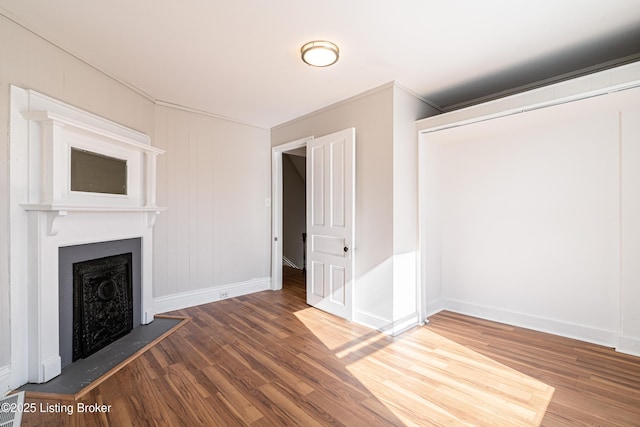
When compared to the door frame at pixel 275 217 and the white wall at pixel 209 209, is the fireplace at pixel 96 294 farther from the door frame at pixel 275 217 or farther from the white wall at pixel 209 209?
the door frame at pixel 275 217

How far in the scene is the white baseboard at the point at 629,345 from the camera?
8.46ft

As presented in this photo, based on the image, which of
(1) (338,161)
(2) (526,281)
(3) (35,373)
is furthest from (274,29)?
(2) (526,281)

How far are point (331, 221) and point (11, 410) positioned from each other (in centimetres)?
303

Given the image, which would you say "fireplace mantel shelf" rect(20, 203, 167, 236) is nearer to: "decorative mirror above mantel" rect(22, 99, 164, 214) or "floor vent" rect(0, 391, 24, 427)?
"decorative mirror above mantel" rect(22, 99, 164, 214)

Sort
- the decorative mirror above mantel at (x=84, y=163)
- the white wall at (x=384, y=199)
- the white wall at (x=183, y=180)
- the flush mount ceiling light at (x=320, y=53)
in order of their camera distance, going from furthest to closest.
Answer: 1. the white wall at (x=384, y=199)
2. the flush mount ceiling light at (x=320, y=53)
3. the decorative mirror above mantel at (x=84, y=163)
4. the white wall at (x=183, y=180)

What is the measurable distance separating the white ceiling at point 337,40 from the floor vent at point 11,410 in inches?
105

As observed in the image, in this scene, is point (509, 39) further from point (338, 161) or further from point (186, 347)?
point (186, 347)

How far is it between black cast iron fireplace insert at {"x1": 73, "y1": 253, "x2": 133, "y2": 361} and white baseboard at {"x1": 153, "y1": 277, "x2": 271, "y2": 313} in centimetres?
60

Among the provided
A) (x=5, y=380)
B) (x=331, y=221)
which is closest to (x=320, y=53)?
(x=331, y=221)

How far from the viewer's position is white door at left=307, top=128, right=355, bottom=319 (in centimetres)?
345

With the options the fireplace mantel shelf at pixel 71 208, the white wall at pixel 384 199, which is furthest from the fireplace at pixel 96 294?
the white wall at pixel 384 199

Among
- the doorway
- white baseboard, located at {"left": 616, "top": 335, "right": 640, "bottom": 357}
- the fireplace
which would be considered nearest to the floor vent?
the fireplace

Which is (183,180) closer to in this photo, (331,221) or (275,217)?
(275,217)

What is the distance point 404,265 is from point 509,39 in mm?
2256
